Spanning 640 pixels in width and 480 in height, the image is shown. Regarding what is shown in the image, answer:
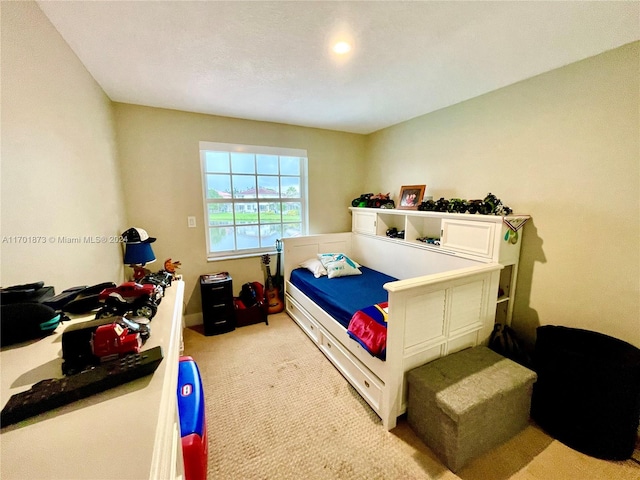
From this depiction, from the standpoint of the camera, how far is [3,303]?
702 millimetres

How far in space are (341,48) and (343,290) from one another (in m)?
1.94

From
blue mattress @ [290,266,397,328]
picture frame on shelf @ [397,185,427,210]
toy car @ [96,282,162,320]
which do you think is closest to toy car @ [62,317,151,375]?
toy car @ [96,282,162,320]

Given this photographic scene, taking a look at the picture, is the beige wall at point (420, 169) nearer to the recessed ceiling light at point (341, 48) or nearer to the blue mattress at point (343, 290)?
the blue mattress at point (343, 290)

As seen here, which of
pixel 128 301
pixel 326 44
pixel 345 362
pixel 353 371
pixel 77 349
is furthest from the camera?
pixel 345 362

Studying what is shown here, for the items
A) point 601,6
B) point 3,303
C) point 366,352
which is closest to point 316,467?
point 366,352

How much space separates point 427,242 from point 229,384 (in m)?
2.27

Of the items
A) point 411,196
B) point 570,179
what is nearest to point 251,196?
point 411,196

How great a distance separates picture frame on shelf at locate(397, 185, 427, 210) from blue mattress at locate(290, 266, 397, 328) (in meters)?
0.86

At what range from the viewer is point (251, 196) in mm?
3295

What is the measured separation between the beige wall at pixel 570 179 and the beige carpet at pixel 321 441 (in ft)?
3.05

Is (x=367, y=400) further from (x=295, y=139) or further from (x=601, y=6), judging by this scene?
(x=295, y=139)

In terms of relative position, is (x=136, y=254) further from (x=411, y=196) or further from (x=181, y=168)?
(x=411, y=196)

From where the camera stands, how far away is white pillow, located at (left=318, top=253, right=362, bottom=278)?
9.75 feet

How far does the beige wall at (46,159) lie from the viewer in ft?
3.44
